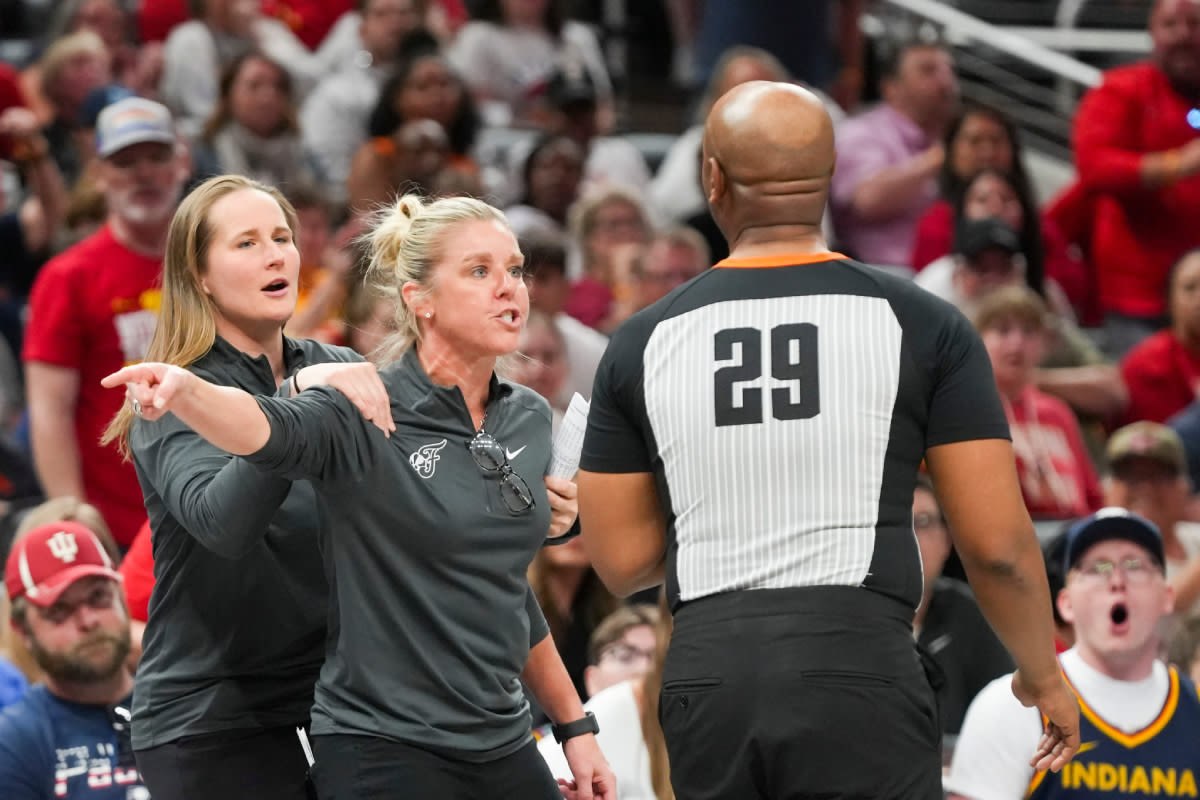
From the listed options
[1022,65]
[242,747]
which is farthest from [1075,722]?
[1022,65]

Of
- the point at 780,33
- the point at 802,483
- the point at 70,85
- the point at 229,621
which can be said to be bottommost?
the point at 780,33

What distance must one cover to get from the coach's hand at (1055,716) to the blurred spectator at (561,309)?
362 cm

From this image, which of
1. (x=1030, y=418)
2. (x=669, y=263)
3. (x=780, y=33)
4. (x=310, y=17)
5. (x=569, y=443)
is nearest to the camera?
(x=569, y=443)

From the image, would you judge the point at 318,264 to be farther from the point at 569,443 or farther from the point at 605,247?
the point at 569,443

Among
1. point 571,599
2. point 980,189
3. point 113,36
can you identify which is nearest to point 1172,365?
point 980,189

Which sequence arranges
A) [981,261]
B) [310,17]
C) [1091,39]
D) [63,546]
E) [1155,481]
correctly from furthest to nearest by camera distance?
[1091,39]
[310,17]
[981,261]
[1155,481]
[63,546]

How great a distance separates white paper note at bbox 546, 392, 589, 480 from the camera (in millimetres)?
A: 3355

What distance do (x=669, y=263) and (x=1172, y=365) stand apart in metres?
2.11

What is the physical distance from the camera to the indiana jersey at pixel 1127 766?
179 inches

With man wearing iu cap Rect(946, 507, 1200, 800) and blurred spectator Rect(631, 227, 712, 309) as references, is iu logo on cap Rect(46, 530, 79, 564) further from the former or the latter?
blurred spectator Rect(631, 227, 712, 309)

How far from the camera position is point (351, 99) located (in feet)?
29.4

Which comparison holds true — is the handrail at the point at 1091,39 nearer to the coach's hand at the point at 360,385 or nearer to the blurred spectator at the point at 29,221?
the blurred spectator at the point at 29,221

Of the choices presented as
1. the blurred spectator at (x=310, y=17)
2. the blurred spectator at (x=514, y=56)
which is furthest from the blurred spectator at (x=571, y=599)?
the blurred spectator at (x=310, y=17)

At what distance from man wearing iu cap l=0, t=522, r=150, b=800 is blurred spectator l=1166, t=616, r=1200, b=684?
296 cm
